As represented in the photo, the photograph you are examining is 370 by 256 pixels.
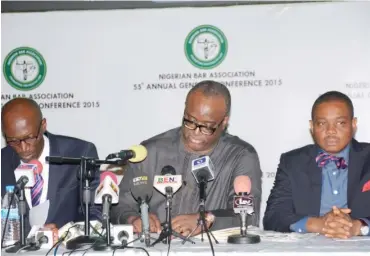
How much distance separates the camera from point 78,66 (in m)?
6.15

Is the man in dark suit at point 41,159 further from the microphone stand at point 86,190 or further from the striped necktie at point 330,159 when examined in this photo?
the striped necktie at point 330,159

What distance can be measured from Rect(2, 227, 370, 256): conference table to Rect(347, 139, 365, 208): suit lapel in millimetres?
708

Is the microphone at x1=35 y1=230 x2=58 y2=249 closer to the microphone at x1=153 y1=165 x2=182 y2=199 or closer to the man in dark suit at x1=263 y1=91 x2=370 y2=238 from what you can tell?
the microphone at x1=153 y1=165 x2=182 y2=199

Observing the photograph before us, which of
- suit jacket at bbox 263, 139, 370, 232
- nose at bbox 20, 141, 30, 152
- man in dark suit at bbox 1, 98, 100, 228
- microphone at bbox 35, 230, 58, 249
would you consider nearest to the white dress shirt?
man in dark suit at bbox 1, 98, 100, 228

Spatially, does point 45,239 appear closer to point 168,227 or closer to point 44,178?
point 168,227

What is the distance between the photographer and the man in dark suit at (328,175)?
13.8 feet

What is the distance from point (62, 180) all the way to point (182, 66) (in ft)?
6.34

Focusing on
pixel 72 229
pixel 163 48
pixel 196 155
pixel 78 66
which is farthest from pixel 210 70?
pixel 72 229

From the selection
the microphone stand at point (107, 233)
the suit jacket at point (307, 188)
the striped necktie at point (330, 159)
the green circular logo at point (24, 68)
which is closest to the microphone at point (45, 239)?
the microphone stand at point (107, 233)

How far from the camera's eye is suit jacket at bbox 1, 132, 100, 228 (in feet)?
14.8

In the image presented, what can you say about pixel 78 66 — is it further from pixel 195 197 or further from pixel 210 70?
pixel 195 197

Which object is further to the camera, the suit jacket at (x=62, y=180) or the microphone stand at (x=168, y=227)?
the suit jacket at (x=62, y=180)

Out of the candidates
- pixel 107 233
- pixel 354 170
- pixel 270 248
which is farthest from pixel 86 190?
pixel 354 170

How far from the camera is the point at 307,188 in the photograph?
4.28 meters
